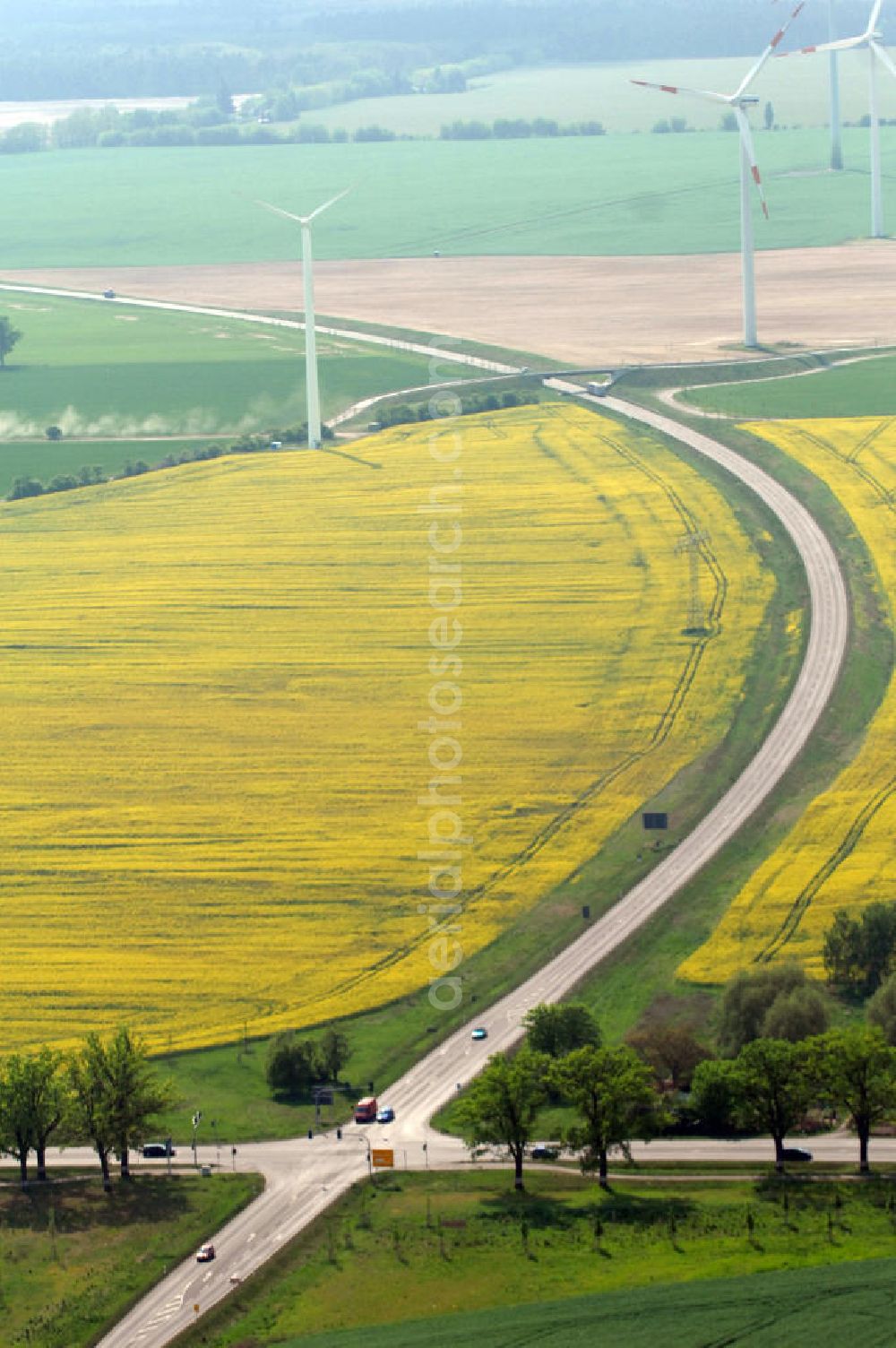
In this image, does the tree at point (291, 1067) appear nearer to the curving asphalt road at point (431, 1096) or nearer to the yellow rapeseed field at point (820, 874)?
the curving asphalt road at point (431, 1096)

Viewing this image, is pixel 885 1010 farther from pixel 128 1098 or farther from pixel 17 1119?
pixel 17 1119

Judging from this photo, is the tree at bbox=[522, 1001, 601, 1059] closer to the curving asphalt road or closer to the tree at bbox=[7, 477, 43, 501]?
the curving asphalt road

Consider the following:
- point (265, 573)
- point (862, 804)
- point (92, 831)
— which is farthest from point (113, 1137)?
point (265, 573)

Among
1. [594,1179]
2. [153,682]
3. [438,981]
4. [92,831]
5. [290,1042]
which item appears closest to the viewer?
[594,1179]

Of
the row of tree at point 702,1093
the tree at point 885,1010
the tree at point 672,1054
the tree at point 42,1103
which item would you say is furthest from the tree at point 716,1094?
the tree at point 42,1103

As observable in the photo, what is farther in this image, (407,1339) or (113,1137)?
(113,1137)

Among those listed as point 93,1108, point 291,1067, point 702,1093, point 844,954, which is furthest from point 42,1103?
point 844,954

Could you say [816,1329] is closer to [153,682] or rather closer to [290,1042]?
[290,1042]
